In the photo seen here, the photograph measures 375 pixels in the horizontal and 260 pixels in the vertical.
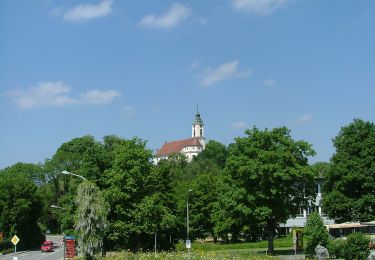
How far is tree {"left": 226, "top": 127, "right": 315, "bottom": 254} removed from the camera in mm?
55469

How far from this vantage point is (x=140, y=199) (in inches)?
2141

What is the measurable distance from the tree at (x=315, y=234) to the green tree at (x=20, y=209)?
53.5 metres

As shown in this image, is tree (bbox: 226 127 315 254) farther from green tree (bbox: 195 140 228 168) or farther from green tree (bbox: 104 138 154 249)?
green tree (bbox: 195 140 228 168)

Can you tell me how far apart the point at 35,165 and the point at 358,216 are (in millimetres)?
81249

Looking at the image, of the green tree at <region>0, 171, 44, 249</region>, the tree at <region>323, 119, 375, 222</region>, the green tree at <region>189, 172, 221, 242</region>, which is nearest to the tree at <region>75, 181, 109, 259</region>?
the tree at <region>323, 119, 375, 222</region>

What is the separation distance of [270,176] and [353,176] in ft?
38.8

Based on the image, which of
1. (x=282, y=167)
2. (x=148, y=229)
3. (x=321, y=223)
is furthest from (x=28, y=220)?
(x=321, y=223)

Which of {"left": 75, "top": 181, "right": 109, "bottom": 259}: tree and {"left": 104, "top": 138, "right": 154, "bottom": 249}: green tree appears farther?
{"left": 104, "top": 138, "right": 154, "bottom": 249}: green tree

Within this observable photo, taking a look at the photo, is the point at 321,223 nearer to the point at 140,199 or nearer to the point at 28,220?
the point at 140,199

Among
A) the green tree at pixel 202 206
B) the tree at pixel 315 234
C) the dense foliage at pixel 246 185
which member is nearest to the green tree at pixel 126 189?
the dense foliage at pixel 246 185

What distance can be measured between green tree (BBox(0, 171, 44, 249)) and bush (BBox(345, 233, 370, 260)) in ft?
190

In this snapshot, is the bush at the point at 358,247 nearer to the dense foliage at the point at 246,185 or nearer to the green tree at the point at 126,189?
the dense foliage at the point at 246,185

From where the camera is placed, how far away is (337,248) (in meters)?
41.0

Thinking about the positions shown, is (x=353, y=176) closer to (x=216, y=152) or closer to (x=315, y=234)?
(x=315, y=234)
